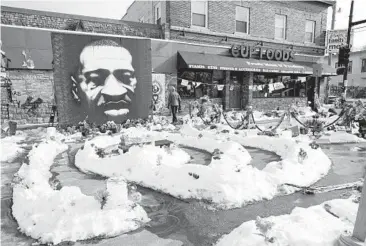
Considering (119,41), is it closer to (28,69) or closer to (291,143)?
(28,69)

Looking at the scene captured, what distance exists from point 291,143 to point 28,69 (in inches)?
464

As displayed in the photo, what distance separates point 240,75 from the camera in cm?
1842

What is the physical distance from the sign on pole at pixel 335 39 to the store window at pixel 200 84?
10.5m

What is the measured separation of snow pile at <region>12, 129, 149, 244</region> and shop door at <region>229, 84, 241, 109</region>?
15.2m

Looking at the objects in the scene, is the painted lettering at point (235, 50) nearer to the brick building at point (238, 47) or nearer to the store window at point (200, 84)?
the brick building at point (238, 47)

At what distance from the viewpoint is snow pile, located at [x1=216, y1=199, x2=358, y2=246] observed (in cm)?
277

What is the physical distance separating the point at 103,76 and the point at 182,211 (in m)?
8.96

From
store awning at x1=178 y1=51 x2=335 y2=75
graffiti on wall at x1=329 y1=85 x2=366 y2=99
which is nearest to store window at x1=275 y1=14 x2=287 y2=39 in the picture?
store awning at x1=178 y1=51 x2=335 y2=75

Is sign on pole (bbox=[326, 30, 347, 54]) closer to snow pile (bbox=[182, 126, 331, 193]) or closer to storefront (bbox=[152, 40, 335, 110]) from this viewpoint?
storefront (bbox=[152, 40, 335, 110])

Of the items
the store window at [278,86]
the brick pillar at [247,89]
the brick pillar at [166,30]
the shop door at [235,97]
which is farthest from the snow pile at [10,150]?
the store window at [278,86]

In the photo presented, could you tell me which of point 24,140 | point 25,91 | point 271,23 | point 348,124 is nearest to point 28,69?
point 25,91

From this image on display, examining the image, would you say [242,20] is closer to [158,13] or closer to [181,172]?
[158,13]

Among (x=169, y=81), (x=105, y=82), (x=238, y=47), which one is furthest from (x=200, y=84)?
(x=105, y=82)

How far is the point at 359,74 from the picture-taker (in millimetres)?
39562
